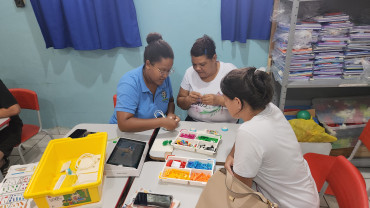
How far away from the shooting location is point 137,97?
1.84 meters

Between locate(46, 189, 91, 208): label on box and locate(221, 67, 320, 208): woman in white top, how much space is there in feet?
2.50

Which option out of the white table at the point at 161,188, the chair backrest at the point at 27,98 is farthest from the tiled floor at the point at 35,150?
the white table at the point at 161,188

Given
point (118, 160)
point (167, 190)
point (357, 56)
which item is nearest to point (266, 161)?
point (167, 190)

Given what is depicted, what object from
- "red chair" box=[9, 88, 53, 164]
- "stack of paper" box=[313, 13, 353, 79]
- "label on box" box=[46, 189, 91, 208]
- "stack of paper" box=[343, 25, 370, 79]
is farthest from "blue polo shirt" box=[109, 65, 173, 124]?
"stack of paper" box=[343, 25, 370, 79]

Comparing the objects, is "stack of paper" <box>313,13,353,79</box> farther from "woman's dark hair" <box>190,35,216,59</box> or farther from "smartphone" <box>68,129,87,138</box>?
"smartphone" <box>68,129,87,138</box>

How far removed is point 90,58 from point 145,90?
4.53ft

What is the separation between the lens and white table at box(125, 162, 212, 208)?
1.24 meters

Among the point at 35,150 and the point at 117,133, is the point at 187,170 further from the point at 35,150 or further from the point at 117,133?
the point at 35,150

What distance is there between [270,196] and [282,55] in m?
1.41

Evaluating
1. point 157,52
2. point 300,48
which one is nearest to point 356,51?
point 300,48

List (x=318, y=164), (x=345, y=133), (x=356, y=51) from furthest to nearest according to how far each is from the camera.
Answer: (x=345, y=133) → (x=356, y=51) → (x=318, y=164)

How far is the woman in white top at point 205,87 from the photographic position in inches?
76.0

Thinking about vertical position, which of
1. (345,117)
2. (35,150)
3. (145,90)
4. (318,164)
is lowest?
(35,150)

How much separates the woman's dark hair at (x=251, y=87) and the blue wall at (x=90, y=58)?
154 cm
